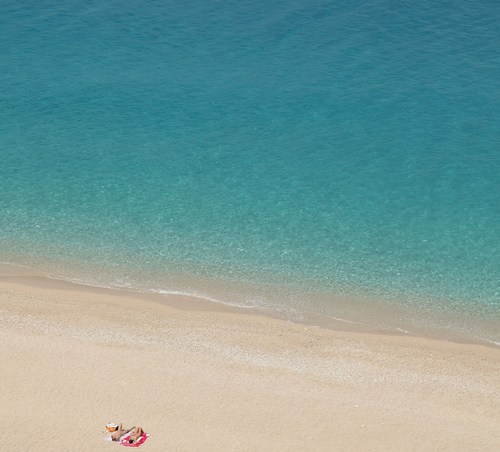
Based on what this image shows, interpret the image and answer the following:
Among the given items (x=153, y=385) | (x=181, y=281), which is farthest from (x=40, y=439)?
(x=181, y=281)

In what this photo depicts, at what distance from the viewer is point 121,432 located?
1032 inches

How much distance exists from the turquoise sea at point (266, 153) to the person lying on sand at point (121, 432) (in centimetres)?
898

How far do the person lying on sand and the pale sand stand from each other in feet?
1.15

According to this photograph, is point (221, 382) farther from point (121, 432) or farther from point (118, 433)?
point (118, 433)

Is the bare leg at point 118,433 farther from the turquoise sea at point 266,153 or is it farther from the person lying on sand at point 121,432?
the turquoise sea at point 266,153

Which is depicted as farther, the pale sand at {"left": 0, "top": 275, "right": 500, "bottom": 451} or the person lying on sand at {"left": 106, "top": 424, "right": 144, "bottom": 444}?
the pale sand at {"left": 0, "top": 275, "right": 500, "bottom": 451}

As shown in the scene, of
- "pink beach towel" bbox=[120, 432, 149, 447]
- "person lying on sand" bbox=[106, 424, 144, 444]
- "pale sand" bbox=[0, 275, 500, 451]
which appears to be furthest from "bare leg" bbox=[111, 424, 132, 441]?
"pale sand" bbox=[0, 275, 500, 451]

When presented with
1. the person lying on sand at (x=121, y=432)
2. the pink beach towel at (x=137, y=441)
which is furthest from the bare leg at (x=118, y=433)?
the pink beach towel at (x=137, y=441)

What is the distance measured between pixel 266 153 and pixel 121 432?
2022cm

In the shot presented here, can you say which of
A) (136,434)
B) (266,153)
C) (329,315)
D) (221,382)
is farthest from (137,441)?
(266,153)

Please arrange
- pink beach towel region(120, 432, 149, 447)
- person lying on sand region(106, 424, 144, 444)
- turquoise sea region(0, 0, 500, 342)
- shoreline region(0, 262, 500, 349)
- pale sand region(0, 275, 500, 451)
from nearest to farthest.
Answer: pink beach towel region(120, 432, 149, 447)
person lying on sand region(106, 424, 144, 444)
pale sand region(0, 275, 500, 451)
shoreline region(0, 262, 500, 349)
turquoise sea region(0, 0, 500, 342)

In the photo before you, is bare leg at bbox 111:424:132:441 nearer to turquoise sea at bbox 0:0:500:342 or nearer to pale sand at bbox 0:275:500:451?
pale sand at bbox 0:275:500:451

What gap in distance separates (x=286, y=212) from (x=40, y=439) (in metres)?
17.0

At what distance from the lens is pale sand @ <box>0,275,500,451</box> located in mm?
26672
